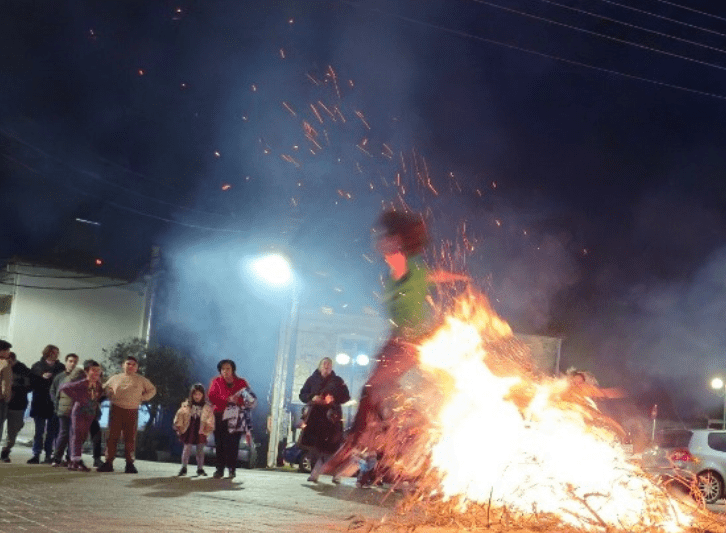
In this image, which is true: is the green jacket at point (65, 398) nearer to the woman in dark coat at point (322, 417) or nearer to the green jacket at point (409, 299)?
the woman in dark coat at point (322, 417)

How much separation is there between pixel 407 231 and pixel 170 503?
345 centimetres

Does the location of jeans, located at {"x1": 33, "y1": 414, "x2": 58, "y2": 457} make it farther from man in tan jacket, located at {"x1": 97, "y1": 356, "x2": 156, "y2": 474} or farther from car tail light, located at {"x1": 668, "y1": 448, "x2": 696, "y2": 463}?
car tail light, located at {"x1": 668, "y1": 448, "x2": 696, "y2": 463}

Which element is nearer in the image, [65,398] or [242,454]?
[65,398]

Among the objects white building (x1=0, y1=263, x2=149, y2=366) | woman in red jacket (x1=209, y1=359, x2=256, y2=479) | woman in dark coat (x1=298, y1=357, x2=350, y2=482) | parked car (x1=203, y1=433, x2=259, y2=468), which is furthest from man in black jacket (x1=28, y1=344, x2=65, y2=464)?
white building (x1=0, y1=263, x2=149, y2=366)

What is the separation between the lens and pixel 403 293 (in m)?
8.45

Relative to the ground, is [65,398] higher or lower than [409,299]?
lower

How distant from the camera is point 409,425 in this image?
28.8ft

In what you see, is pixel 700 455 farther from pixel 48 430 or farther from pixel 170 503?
pixel 170 503

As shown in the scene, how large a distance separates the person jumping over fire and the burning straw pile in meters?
0.18

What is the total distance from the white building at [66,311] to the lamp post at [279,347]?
12618 millimetres

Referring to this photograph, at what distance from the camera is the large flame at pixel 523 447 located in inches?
298

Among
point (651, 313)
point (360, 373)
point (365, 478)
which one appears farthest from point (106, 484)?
point (651, 313)

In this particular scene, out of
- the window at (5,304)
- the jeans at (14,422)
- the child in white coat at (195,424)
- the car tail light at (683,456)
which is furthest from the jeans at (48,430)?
the window at (5,304)

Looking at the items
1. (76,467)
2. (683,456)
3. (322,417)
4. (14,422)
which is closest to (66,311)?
(14,422)
